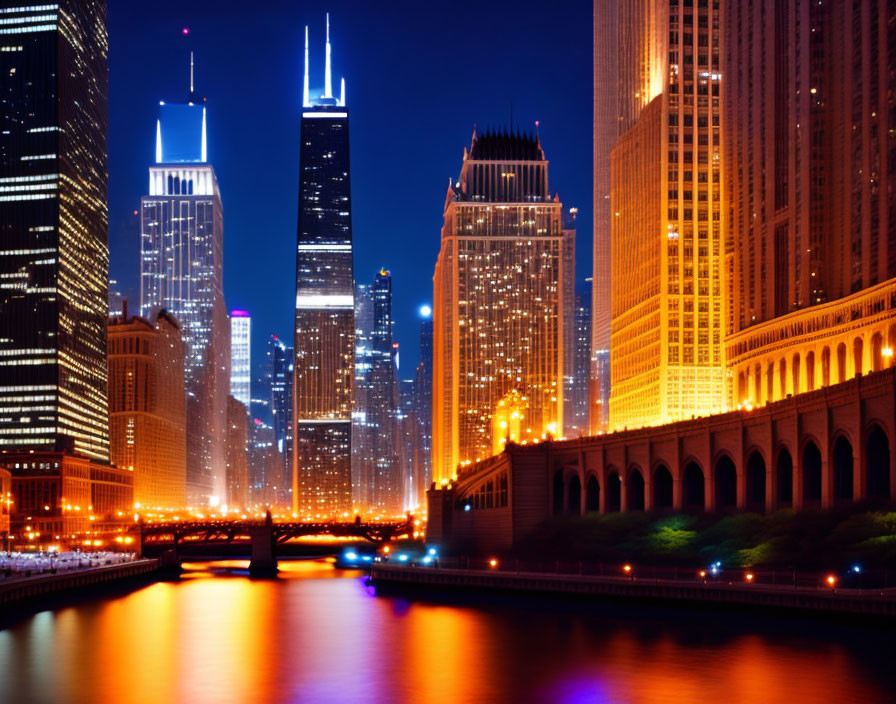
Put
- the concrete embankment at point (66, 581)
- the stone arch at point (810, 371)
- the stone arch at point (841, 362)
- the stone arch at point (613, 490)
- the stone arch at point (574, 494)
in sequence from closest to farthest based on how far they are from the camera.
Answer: the concrete embankment at point (66, 581) → the stone arch at point (841, 362) → the stone arch at point (810, 371) → the stone arch at point (613, 490) → the stone arch at point (574, 494)

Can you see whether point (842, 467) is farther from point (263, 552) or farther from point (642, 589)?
point (263, 552)

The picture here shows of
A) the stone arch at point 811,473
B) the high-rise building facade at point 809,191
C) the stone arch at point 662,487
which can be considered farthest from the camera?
the stone arch at point 662,487

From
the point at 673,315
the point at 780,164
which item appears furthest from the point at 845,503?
the point at 673,315

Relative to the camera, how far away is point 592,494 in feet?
508

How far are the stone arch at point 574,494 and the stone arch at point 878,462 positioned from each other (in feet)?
176

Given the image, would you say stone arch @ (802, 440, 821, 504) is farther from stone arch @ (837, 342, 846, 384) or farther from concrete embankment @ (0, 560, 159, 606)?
concrete embankment @ (0, 560, 159, 606)

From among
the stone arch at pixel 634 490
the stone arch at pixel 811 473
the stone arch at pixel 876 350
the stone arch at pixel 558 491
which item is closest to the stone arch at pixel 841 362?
the stone arch at pixel 876 350

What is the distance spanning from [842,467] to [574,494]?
2059 inches

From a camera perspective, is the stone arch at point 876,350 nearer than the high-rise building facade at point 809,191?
Yes

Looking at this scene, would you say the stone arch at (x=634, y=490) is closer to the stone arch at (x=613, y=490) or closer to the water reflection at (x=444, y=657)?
the stone arch at (x=613, y=490)

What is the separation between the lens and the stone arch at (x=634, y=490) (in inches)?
5655

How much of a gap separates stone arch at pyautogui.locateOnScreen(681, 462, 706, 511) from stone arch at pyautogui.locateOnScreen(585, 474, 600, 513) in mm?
17711

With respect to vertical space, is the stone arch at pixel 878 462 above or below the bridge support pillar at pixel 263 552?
above

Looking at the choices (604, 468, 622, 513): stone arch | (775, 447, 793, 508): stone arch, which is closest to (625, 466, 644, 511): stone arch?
(604, 468, 622, 513): stone arch
